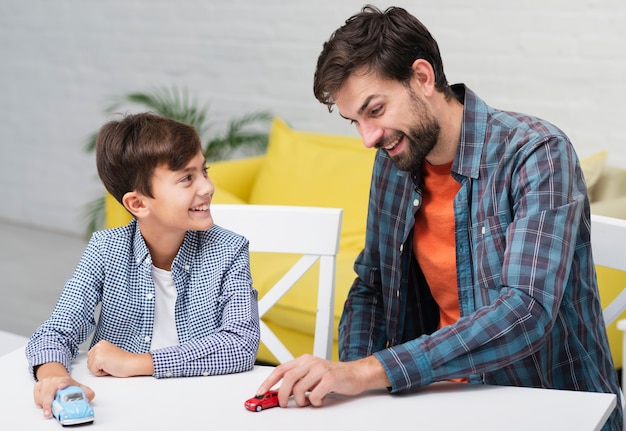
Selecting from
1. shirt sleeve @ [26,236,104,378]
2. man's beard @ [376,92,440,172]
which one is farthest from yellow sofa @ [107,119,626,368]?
shirt sleeve @ [26,236,104,378]

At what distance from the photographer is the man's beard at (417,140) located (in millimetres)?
1521

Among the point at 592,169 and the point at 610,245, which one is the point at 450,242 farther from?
the point at 592,169

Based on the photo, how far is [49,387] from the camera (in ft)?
4.04

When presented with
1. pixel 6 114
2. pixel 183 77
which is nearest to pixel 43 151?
pixel 6 114

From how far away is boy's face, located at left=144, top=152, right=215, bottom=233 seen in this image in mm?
1565

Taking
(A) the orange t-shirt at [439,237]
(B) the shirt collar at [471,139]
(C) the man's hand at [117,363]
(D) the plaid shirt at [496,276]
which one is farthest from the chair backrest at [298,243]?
(C) the man's hand at [117,363]

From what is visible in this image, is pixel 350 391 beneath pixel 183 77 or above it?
beneath

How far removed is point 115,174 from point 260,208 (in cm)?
32

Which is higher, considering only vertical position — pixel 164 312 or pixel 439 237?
pixel 439 237

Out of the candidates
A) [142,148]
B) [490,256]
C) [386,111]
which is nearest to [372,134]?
[386,111]

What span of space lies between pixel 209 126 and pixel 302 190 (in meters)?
0.93

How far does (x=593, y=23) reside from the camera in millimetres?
3123

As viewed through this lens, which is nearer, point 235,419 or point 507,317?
point 235,419

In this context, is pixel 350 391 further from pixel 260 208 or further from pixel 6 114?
pixel 6 114
